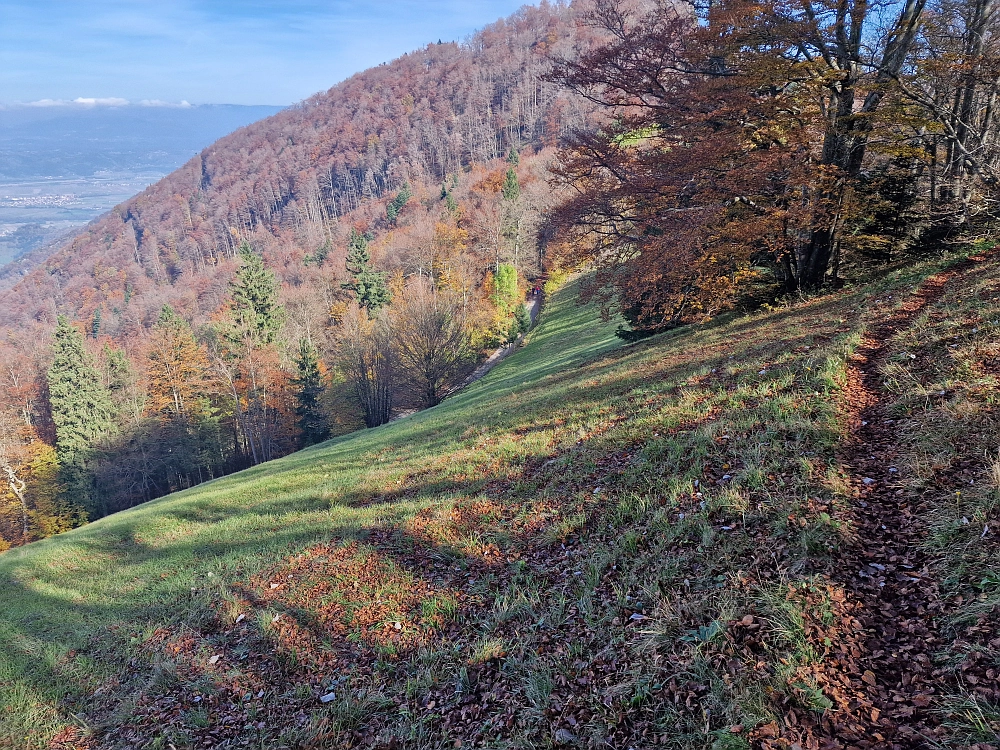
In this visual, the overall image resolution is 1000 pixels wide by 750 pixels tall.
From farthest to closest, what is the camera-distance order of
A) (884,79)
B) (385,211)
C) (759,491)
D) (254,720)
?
(385,211) < (884,79) < (759,491) < (254,720)

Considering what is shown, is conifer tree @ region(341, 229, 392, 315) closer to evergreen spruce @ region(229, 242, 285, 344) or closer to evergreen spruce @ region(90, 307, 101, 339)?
evergreen spruce @ region(229, 242, 285, 344)

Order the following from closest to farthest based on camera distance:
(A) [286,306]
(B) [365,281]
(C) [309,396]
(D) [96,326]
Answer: (C) [309,396], (B) [365,281], (A) [286,306], (D) [96,326]

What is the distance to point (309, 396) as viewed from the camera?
41.1 meters

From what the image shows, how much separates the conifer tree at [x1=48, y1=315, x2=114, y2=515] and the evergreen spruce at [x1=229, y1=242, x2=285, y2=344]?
12.0m

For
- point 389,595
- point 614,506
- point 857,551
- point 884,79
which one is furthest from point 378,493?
point 884,79

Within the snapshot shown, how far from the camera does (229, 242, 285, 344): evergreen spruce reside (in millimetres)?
47188

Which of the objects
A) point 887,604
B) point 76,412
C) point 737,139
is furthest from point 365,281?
point 887,604

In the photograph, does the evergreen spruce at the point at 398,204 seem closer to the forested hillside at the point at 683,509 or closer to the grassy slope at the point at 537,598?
the forested hillside at the point at 683,509

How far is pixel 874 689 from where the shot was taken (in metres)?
3.11

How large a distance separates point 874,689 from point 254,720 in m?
4.91

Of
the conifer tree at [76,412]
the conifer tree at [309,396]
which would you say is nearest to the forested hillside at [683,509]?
the conifer tree at [309,396]

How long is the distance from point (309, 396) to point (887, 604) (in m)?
41.8

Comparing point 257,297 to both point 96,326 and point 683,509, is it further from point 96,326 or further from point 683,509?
point 96,326

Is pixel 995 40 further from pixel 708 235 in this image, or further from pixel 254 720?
pixel 254 720
